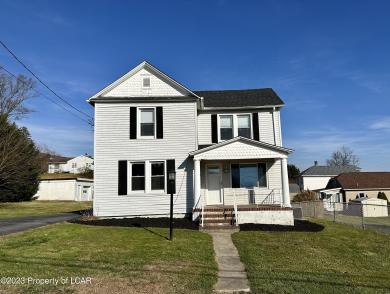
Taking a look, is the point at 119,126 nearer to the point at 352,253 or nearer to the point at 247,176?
the point at 247,176

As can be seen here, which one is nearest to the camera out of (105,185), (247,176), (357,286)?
(357,286)

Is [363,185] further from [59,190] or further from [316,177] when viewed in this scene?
[59,190]

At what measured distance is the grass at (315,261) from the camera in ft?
24.3

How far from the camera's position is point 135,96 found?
18.2 meters

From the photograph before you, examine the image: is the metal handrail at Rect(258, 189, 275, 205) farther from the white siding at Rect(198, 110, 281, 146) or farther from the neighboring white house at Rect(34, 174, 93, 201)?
the neighboring white house at Rect(34, 174, 93, 201)

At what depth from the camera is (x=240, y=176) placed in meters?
18.8

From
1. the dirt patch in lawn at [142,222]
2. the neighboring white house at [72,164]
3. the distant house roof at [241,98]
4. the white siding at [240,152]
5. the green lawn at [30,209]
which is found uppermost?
the neighboring white house at [72,164]

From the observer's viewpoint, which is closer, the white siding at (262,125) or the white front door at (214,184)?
the white front door at (214,184)

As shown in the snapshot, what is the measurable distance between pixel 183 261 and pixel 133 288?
2425mm

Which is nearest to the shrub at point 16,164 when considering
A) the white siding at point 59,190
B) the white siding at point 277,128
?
the white siding at point 59,190

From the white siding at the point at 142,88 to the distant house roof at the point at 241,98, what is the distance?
7.52 ft

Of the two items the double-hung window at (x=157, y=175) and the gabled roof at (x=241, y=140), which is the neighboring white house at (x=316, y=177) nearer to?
the gabled roof at (x=241, y=140)

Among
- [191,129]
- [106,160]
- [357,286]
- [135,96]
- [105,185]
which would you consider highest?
[135,96]

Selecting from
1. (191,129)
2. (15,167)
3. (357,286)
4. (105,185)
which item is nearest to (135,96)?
(191,129)
